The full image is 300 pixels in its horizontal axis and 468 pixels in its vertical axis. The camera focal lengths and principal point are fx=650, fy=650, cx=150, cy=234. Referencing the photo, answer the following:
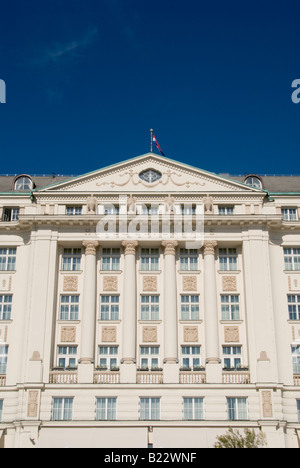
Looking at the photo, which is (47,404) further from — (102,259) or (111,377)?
(102,259)

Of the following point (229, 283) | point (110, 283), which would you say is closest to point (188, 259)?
point (229, 283)

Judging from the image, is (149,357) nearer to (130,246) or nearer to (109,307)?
(109,307)

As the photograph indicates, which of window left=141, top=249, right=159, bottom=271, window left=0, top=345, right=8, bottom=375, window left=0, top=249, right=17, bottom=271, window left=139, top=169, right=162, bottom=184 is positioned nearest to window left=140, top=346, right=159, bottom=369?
window left=141, top=249, right=159, bottom=271

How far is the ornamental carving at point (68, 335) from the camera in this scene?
167ft

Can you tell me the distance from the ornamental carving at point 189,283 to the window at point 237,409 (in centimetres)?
967

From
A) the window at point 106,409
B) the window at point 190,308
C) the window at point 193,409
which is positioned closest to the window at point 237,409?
the window at point 193,409

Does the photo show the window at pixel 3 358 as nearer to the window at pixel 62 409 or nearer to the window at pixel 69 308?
the window at pixel 69 308

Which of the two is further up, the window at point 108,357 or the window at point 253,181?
the window at point 253,181

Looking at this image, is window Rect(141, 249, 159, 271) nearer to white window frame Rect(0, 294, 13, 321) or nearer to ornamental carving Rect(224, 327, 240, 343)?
ornamental carving Rect(224, 327, 240, 343)

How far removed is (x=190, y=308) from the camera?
52156 millimetres
